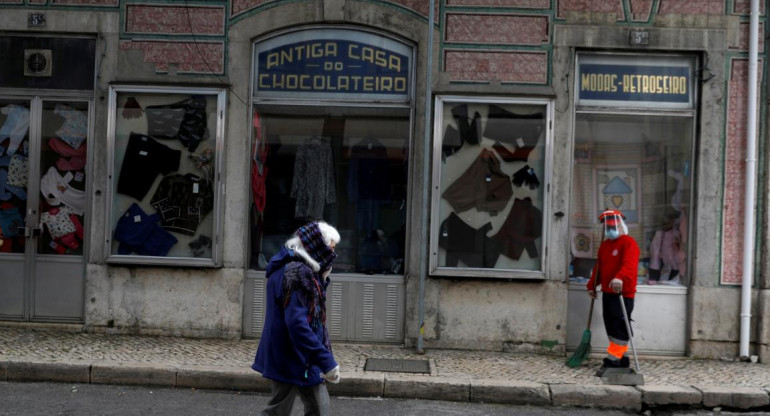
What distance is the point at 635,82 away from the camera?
372 inches

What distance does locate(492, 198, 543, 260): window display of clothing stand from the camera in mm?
9359

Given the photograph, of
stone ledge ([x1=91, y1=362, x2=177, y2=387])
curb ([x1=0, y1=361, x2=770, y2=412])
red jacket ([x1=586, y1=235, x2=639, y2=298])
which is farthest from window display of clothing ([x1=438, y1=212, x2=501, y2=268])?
stone ledge ([x1=91, y1=362, x2=177, y2=387])

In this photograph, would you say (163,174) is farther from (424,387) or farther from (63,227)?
(424,387)

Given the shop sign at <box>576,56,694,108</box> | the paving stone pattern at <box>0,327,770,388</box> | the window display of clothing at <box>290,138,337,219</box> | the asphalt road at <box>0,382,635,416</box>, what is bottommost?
the asphalt road at <box>0,382,635,416</box>

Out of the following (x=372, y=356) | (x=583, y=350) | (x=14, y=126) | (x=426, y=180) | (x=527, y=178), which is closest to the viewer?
(x=583, y=350)

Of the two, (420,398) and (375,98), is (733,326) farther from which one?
(375,98)

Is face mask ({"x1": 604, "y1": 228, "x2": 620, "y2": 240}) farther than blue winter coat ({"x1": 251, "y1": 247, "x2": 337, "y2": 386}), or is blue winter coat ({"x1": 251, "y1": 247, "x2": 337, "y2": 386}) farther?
face mask ({"x1": 604, "y1": 228, "x2": 620, "y2": 240})

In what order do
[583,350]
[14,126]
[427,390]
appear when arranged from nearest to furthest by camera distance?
[427,390], [583,350], [14,126]

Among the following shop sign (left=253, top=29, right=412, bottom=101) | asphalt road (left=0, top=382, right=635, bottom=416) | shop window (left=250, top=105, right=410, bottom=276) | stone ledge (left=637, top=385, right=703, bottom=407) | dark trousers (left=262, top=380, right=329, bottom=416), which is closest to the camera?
dark trousers (left=262, top=380, right=329, bottom=416)

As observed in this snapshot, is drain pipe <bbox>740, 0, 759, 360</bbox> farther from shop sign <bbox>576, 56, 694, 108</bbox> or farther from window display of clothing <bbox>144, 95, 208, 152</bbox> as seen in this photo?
window display of clothing <bbox>144, 95, 208, 152</bbox>

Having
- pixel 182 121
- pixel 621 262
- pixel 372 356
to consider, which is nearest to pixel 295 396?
pixel 372 356

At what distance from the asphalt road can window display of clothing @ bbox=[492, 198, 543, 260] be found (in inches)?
99.0

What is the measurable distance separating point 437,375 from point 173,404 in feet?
8.86

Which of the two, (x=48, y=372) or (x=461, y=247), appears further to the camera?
(x=461, y=247)
